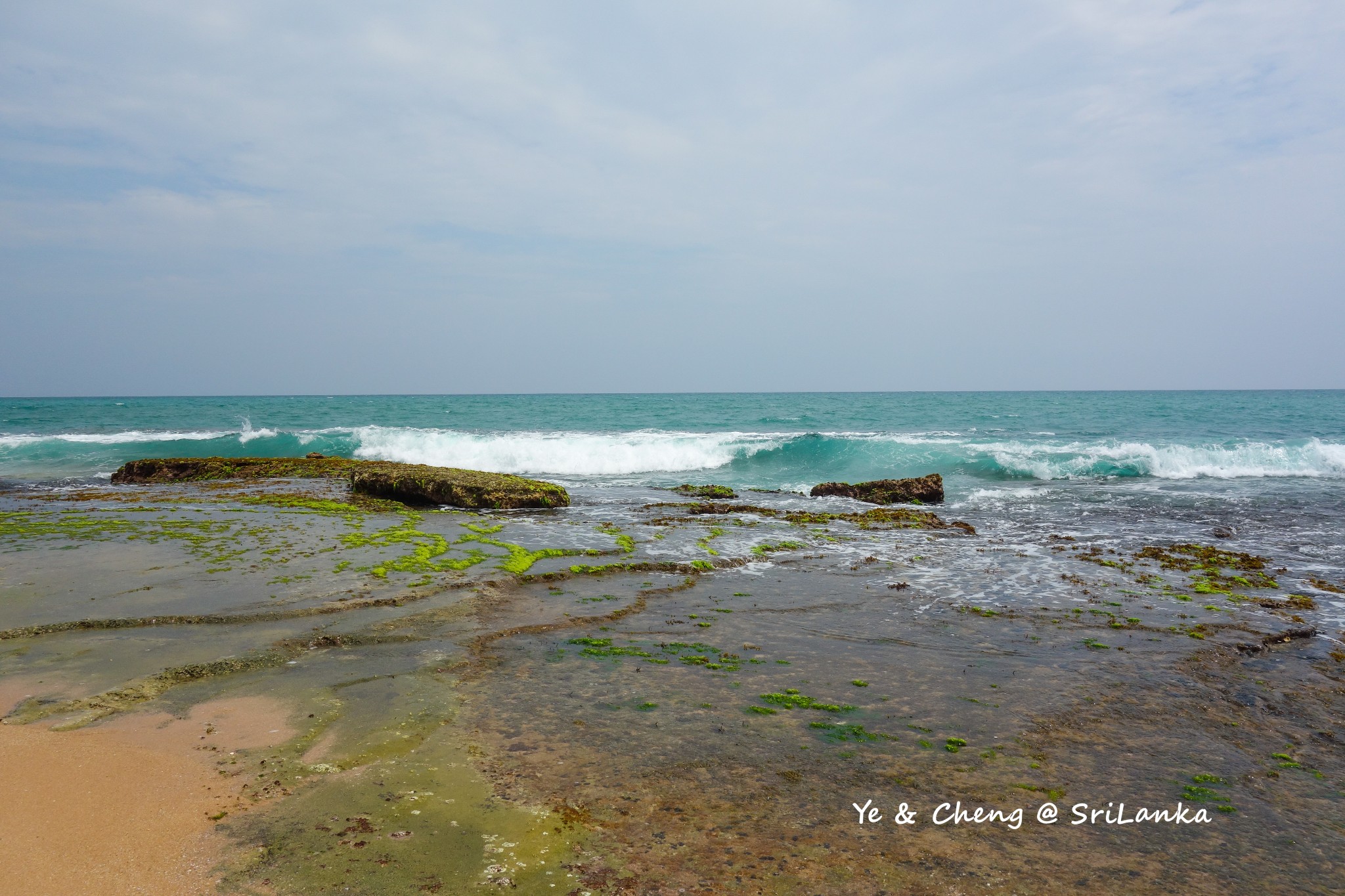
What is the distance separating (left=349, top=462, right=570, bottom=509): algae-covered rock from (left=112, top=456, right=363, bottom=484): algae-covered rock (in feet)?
11.5

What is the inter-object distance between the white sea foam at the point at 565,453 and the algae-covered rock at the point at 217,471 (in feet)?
23.8

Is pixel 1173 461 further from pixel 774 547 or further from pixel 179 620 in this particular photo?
pixel 179 620

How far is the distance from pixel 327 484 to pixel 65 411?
6198 centimetres

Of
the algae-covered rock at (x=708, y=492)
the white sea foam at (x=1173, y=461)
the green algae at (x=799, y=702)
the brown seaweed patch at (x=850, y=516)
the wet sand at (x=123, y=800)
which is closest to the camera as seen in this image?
the wet sand at (x=123, y=800)

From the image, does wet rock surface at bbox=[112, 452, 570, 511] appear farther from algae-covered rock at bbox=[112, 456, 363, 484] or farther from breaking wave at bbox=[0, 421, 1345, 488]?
breaking wave at bbox=[0, 421, 1345, 488]

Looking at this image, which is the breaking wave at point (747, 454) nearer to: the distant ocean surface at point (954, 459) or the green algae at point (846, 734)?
the distant ocean surface at point (954, 459)

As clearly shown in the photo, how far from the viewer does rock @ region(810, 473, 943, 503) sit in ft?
53.2

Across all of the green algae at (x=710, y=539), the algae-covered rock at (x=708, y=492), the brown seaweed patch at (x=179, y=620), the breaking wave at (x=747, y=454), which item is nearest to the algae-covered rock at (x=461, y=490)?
the algae-covered rock at (x=708, y=492)

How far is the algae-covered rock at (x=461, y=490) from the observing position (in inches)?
559

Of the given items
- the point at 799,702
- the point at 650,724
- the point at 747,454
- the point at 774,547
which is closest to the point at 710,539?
the point at 774,547

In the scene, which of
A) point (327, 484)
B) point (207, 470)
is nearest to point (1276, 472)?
point (327, 484)

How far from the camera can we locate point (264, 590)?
7422mm

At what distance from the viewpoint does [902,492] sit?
1630cm

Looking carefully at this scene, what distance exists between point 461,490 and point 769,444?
Result: 18402 millimetres
